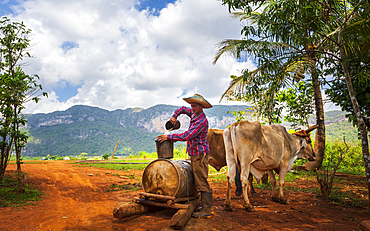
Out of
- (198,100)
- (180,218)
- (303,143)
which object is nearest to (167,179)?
(180,218)

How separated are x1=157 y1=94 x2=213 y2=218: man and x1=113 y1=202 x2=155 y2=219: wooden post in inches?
39.1

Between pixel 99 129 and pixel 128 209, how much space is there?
114 meters

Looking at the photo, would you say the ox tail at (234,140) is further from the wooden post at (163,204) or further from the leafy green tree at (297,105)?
the leafy green tree at (297,105)

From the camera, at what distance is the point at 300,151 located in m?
7.86

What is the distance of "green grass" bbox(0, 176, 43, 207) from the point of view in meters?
5.40

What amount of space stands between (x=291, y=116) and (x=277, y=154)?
6.26m

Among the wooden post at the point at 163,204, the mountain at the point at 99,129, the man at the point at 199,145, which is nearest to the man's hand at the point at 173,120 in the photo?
the man at the point at 199,145

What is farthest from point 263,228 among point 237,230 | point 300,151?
point 300,151

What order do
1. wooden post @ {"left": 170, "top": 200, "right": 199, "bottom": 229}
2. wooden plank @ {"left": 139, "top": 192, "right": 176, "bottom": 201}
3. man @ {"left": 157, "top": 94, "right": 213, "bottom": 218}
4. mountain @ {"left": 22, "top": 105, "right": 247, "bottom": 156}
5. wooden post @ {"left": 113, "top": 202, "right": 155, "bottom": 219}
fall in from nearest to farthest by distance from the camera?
1. wooden post @ {"left": 170, "top": 200, "right": 199, "bottom": 229}
2. wooden post @ {"left": 113, "top": 202, "right": 155, "bottom": 219}
3. wooden plank @ {"left": 139, "top": 192, "right": 176, "bottom": 201}
4. man @ {"left": 157, "top": 94, "right": 213, "bottom": 218}
5. mountain @ {"left": 22, "top": 105, "right": 247, "bottom": 156}

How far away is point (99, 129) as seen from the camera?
358 ft

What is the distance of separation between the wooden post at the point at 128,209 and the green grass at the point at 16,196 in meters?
3.16

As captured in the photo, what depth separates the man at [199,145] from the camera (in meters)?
4.28

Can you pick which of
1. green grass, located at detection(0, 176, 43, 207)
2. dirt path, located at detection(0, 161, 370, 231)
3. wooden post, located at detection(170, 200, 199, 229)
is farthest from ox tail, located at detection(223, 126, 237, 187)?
green grass, located at detection(0, 176, 43, 207)

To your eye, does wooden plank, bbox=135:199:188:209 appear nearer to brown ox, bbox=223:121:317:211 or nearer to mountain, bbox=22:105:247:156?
brown ox, bbox=223:121:317:211
